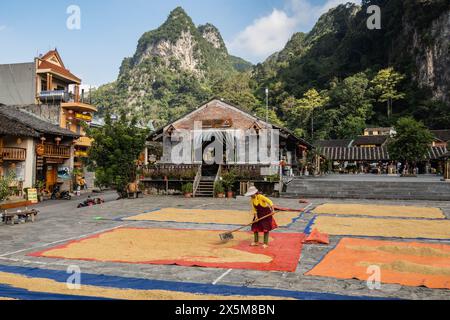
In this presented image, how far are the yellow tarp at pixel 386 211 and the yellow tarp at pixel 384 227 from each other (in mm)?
1402

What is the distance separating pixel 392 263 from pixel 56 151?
2720 centimetres

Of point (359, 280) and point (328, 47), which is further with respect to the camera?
point (328, 47)

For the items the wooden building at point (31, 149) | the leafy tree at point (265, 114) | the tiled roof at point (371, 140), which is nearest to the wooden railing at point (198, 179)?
the wooden building at point (31, 149)

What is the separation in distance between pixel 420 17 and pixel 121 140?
67.7 metres

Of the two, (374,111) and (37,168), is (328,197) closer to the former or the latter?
(37,168)

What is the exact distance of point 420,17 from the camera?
70.7m

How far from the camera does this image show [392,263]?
7371 millimetres

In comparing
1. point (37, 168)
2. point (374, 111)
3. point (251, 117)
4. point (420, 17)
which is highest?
point (420, 17)

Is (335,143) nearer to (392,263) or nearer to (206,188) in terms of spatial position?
(206,188)

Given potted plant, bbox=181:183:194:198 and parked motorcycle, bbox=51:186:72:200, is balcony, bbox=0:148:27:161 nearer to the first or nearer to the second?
parked motorcycle, bbox=51:186:72:200

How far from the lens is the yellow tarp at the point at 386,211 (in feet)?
50.2

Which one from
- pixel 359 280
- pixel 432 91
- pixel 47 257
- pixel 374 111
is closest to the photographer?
pixel 359 280
